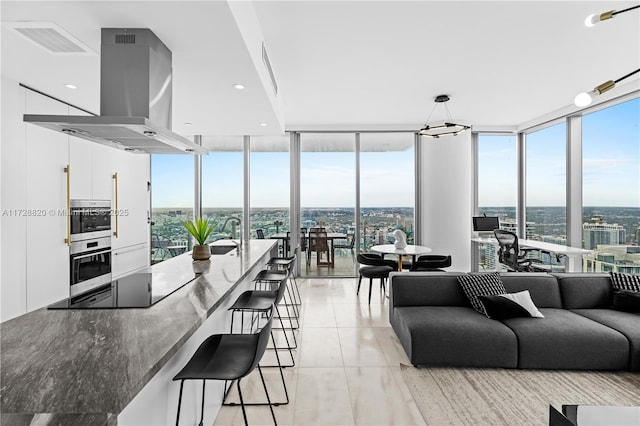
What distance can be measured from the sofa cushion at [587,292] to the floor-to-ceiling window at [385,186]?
3.17 meters

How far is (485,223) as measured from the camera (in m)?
6.30

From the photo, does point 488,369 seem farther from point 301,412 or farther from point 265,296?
point 265,296

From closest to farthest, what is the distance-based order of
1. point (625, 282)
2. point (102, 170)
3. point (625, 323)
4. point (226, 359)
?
1. point (226, 359)
2. point (625, 323)
3. point (625, 282)
4. point (102, 170)

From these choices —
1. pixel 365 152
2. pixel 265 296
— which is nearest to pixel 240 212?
pixel 365 152

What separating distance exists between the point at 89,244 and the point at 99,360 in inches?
120

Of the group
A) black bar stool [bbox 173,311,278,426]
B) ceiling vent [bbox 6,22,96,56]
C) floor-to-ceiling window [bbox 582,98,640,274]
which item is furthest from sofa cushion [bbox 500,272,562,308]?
ceiling vent [bbox 6,22,96,56]

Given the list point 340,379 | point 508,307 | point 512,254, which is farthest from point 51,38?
point 512,254

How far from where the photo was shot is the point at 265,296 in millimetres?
2793

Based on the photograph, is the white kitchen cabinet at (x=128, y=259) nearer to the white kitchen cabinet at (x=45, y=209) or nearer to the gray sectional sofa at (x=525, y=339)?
the white kitchen cabinet at (x=45, y=209)

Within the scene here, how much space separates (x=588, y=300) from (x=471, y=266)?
3.30 meters

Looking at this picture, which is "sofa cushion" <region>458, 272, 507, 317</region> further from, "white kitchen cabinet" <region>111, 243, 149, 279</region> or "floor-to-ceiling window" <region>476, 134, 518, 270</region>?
"white kitchen cabinet" <region>111, 243, 149, 279</region>

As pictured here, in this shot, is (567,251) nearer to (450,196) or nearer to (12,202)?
(450,196)

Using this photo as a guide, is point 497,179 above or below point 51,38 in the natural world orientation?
below

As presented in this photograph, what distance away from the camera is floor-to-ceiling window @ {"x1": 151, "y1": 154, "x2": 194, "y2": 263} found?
6062 millimetres
